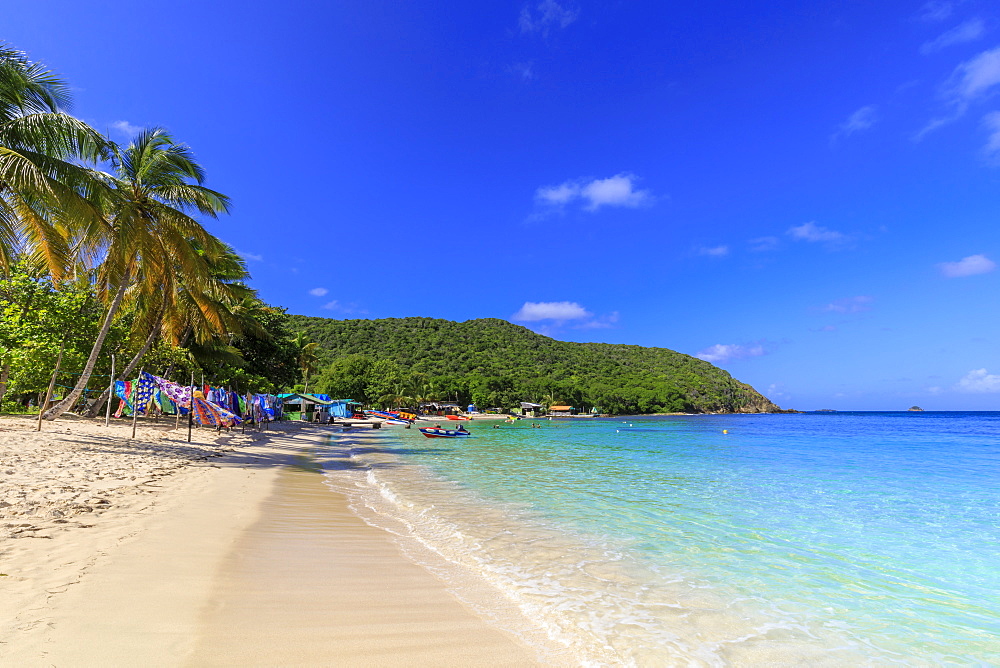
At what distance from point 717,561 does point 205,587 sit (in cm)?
545

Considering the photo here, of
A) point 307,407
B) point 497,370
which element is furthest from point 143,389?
point 497,370

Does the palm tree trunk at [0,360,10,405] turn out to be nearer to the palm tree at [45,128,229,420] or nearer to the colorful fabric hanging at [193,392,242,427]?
the palm tree at [45,128,229,420]

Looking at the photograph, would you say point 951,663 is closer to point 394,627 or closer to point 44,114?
point 394,627

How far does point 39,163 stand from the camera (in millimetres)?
10492

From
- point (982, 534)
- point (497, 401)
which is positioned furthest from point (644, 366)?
point (982, 534)

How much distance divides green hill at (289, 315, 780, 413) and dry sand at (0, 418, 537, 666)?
2469 inches

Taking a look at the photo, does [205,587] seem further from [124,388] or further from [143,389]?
[124,388]

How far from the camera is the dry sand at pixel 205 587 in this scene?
2.75 meters

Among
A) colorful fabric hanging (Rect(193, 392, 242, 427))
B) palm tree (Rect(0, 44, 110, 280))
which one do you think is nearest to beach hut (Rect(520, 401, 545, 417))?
colorful fabric hanging (Rect(193, 392, 242, 427))

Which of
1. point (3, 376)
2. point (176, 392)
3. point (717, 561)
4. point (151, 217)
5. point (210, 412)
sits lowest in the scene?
point (717, 561)

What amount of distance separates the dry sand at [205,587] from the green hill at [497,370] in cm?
6271

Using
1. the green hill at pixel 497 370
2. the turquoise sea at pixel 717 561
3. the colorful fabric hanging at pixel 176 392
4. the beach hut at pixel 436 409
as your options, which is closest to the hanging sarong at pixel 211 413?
the colorful fabric hanging at pixel 176 392

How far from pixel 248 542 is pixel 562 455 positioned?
15.7 m

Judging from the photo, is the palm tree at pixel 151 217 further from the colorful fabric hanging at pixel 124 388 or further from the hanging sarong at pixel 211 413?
the hanging sarong at pixel 211 413
